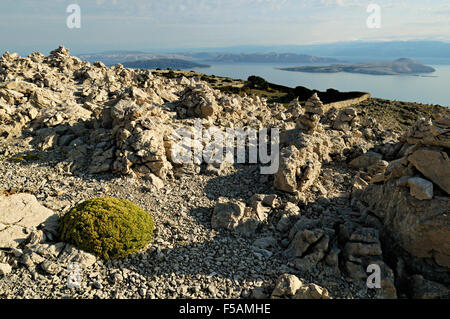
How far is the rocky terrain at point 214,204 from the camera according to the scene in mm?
11641

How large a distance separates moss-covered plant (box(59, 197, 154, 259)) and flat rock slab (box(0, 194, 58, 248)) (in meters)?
1.14

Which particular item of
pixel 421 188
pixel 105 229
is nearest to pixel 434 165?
pixel 421 188

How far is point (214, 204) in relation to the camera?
17.0 m

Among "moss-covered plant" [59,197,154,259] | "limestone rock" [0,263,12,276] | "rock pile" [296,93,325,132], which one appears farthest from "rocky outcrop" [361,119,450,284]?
"limestone rock" [0,263,12,276]

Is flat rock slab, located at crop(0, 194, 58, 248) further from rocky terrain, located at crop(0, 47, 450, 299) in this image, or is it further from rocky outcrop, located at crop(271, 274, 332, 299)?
rocky outcrop, located at crop(271, 274, 332, 299)

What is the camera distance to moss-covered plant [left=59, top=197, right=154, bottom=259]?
1233 cm

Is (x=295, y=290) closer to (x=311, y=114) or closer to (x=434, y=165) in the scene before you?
(x=434, y=165)

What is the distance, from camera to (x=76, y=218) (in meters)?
12.7

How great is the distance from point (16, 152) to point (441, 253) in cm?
2506

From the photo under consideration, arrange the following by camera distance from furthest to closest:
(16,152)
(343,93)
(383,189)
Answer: (343,93) < (16,152) < (383,189)

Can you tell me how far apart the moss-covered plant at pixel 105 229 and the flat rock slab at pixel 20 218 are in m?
1.14

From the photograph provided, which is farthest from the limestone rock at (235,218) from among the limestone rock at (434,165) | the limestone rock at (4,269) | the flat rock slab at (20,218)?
the limestone rock at (4,269)
